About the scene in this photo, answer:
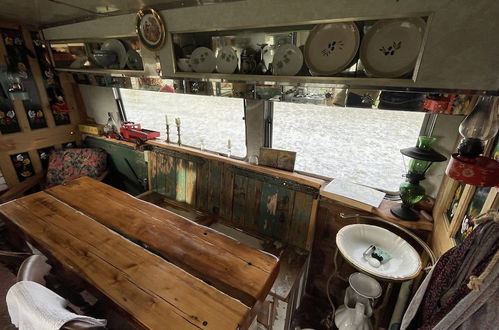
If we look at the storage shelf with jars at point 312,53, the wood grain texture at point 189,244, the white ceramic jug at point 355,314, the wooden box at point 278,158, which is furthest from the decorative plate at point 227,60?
the white ceramic jug at point 355,314

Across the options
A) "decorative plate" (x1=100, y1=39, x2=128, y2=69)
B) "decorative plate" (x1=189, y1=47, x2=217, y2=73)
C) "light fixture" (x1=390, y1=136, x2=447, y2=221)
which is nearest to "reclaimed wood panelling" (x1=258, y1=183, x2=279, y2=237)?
"light fixture" (x1=390, y1=136, x2=447, y2=221)

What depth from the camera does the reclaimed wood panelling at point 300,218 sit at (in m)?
1.99

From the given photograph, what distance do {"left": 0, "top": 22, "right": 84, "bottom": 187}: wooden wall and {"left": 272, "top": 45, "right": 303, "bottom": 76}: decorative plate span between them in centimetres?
347

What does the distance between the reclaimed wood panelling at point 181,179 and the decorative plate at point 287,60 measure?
1553 millimetres

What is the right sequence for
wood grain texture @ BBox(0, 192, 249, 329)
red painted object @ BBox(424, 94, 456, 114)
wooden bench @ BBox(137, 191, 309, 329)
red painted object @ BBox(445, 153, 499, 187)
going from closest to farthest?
red painted object @ BBox(445, 153, 499, 187) → wood grain texture @ BBox(0, 192, 249, 329) → red painted object @ BBox(424, 94, 456, 114) → wooden bench @ BBox(137, 191, 309, 329)

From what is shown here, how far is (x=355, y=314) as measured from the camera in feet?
5.45

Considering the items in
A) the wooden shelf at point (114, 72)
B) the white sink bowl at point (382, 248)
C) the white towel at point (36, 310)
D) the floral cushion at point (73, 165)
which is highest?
the wooden shelf at point (114, 72)

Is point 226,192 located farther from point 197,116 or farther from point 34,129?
point 34,129

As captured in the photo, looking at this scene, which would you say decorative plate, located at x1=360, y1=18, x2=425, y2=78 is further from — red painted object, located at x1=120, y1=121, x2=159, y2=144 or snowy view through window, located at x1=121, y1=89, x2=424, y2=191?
red painted object, located at x1=120, y1=121, x2=159, y2=144

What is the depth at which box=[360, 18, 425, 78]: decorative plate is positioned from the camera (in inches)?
48.6

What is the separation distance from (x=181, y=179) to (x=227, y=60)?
1.48 meters

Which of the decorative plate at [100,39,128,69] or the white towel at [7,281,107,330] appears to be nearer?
the white towel at [7,281,107,330]

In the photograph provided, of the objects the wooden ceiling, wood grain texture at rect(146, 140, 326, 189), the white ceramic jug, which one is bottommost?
Answer: the white ceramic jug

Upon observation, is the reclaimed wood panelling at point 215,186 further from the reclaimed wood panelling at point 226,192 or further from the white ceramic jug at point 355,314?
the white ceramic jug at point 355,314
